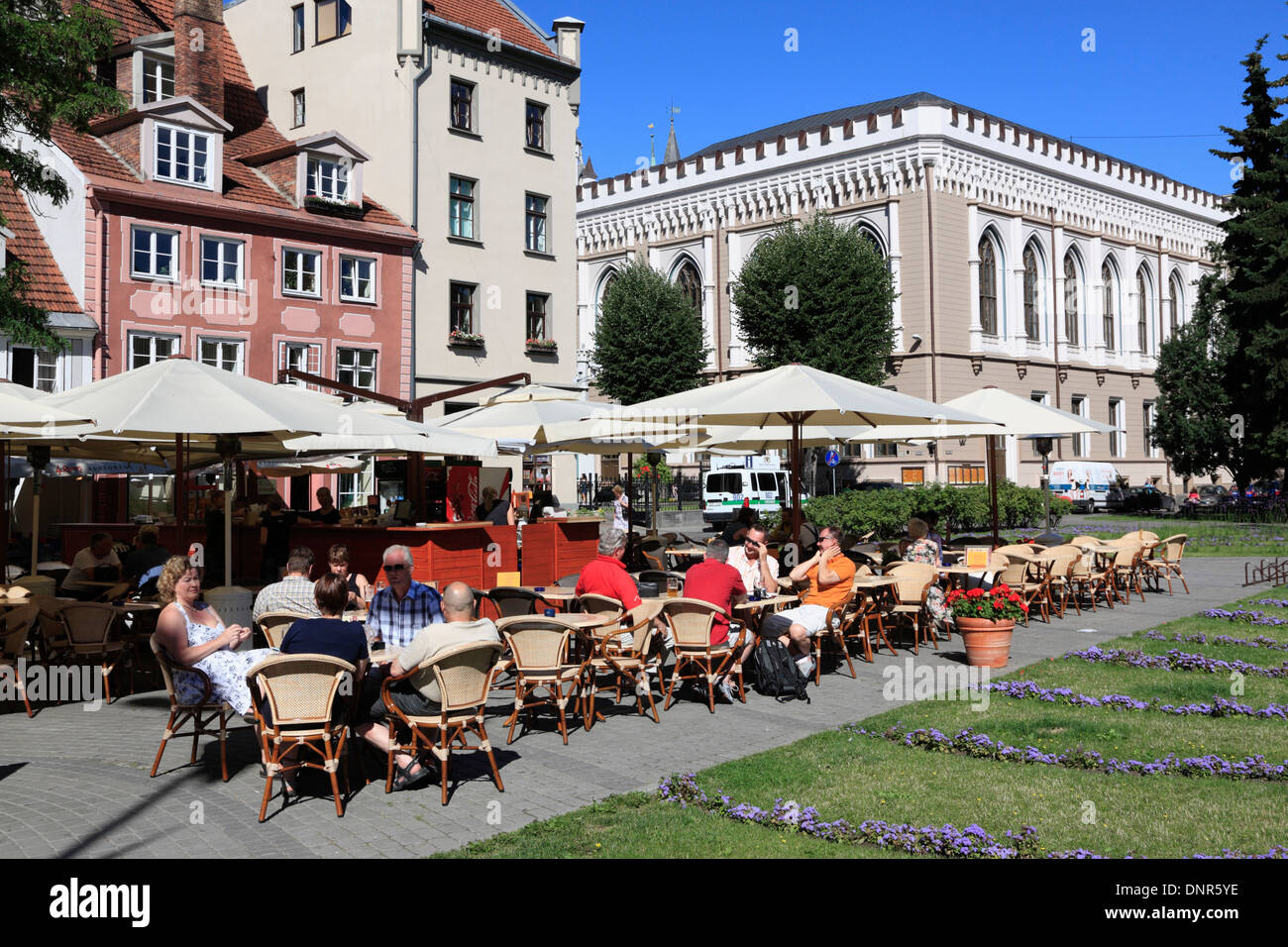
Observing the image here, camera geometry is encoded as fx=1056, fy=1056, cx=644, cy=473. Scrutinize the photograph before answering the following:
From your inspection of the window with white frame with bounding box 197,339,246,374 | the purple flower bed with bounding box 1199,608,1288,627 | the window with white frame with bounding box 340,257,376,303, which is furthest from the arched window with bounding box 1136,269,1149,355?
the window with white frame with bounding box 197,339,246,374

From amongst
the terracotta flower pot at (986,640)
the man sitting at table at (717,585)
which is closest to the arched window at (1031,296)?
the terracotta flower pot at (986,640)

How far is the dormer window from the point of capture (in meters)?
28.5

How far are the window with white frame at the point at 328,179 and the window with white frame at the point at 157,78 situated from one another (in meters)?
3.83

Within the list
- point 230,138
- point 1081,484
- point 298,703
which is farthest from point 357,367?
point 1081,484

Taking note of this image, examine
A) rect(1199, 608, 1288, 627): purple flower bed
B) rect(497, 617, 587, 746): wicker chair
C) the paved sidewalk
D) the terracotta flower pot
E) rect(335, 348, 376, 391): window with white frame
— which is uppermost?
rect(335, 348, 376, 391): window with white frame

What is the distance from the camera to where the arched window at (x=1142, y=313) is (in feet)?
192

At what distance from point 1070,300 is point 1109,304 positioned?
409cm

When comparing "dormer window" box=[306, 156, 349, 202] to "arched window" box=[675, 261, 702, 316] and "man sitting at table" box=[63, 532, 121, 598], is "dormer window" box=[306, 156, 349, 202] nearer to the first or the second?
"man sitting at table" box=[63, 532, 121, 598]

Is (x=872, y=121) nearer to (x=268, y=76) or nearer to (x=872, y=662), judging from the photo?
(x=268, y=76)

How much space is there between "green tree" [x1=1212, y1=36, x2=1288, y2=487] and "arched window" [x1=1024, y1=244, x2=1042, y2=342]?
1439 cm

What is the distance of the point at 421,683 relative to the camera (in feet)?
22.3

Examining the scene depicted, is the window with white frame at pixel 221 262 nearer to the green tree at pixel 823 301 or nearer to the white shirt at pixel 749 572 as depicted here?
the white shirt at pixel 749 572

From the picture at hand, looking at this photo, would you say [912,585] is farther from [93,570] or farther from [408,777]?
[93,570]
